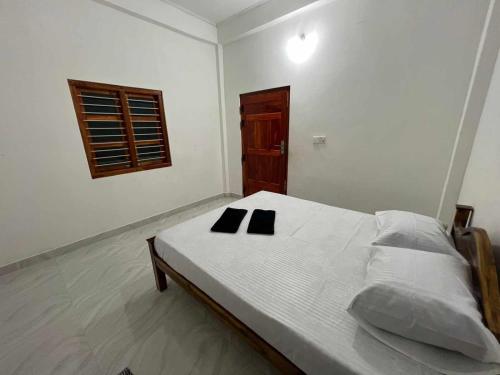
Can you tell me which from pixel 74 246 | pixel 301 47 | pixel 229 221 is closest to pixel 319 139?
pixel 301 47

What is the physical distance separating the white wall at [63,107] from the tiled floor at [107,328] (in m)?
0.55

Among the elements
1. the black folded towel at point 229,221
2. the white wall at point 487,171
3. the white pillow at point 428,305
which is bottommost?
the black folded towel at point 229,221

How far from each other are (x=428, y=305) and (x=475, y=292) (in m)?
0.29

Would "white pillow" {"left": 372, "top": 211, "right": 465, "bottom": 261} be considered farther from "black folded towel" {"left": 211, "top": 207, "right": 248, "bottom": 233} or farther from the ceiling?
the ceiling

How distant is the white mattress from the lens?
26.8 inches

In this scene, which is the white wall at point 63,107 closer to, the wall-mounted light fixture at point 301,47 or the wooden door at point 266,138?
the wooden door at point 266,138

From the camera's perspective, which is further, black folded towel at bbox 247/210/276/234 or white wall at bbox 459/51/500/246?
black folded towel at bbox 247/210/276/234

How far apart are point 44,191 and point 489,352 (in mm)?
3243

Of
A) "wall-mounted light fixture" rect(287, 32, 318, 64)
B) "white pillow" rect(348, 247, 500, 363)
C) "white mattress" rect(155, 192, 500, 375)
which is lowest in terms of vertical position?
"white mattress" rect(155, 192, 500, 375)

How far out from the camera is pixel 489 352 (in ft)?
1.91

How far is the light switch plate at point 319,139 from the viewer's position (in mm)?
2559

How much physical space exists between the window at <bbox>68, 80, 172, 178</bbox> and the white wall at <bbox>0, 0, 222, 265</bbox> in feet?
0.28

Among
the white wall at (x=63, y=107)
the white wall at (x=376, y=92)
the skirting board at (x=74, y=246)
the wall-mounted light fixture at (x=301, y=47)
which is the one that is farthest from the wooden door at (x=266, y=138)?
the skirting board at (x=74, y=246)

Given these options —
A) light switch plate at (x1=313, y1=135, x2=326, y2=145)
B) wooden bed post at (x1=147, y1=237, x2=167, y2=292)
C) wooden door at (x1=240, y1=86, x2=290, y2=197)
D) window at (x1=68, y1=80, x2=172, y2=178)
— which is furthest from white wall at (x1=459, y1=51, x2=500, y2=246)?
window at (x1=68, y1=80, x2=172, y2=178)
